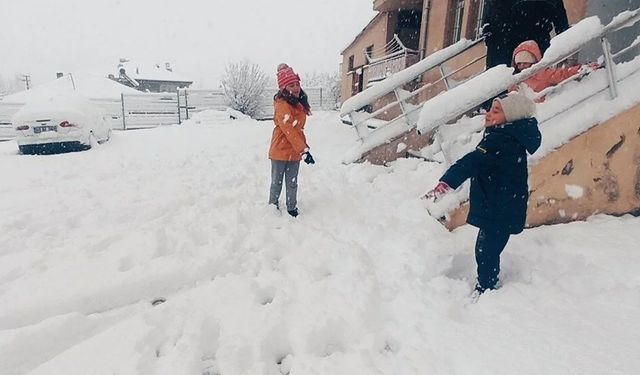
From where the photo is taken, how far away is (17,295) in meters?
2.64

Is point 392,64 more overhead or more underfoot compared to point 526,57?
more overhead

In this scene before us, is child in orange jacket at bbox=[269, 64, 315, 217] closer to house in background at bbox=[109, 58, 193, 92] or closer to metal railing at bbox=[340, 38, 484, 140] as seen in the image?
metal railing at bbox=[340, 38, 484, 140]

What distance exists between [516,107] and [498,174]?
424 millimetres

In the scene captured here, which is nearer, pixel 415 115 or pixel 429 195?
pixel 429 195

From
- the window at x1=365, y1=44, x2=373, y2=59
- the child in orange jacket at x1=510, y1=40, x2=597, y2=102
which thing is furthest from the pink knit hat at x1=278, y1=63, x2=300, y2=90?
the window at x1=365, y1=44, x2=373, y2=59

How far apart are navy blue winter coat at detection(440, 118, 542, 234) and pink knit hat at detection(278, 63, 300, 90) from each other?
7.26 feet

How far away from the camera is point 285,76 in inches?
160

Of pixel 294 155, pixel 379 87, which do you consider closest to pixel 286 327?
pixel 294 155

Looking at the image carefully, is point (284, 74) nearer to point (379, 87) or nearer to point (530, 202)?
point (379, 87)

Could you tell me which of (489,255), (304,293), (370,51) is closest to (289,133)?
(304,293)

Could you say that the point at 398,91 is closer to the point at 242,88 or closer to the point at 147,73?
the point at 242,88

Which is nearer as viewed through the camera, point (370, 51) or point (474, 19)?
point (474, 19)

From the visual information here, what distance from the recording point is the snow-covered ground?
201 centimetres

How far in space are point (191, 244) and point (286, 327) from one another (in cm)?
157
